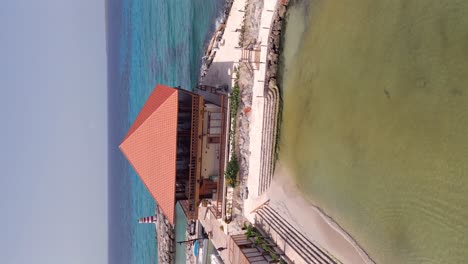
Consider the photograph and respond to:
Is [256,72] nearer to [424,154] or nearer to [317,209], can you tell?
[317,209]

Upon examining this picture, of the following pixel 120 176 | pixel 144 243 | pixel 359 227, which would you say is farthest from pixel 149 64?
pixel 359 227

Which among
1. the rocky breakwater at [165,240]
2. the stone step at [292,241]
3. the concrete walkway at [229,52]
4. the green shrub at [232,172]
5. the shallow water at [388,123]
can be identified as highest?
the concrete walkway at [229,52]

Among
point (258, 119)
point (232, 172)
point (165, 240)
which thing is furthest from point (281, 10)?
point (165, 240)

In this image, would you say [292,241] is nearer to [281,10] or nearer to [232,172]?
[232,172]

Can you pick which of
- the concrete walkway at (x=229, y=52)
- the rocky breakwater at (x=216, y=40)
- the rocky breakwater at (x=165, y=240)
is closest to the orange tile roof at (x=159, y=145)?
the concrete walkway at (x=229, y=52)

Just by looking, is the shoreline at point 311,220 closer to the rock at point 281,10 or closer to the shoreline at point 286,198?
the shoreline at point 286,198
